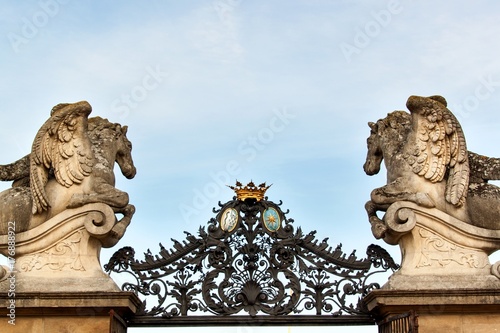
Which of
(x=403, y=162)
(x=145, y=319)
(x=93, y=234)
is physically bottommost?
(x=145, y=319)

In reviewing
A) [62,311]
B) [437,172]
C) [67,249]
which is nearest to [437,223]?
[437,172]

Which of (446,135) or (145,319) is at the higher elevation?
(446,135)

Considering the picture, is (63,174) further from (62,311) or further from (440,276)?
(440,276)

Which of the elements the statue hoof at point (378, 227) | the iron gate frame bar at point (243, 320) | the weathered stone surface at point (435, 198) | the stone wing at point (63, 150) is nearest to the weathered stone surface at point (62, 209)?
the stone wing at point (63, 150)

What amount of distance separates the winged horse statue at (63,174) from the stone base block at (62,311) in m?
0.84

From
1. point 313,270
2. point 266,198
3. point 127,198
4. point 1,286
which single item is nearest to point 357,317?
point 313,270

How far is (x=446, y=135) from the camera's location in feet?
38.3

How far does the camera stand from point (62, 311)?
1106 cm

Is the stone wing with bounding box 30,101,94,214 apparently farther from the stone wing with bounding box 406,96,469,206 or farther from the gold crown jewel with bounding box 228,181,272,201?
the stone wing with bounding box 406,96,469,206

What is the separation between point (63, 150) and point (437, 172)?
4308 millimetres

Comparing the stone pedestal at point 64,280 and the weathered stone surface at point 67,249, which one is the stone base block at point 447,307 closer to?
the stone pedestal at point 64,280

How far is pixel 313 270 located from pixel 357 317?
0.74 metres

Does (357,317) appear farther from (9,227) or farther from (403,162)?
(9,227)

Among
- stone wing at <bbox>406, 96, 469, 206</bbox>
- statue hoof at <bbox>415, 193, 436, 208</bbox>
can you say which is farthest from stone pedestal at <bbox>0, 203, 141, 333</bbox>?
stone wing at <bbox>406, 96, 469, 206</bbox>
